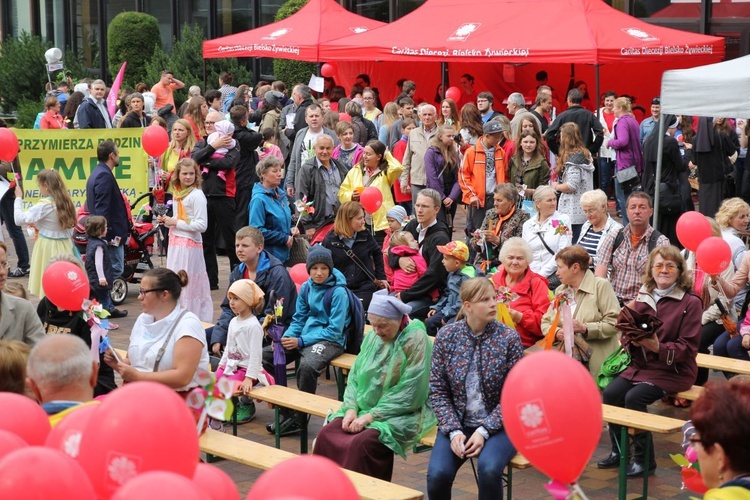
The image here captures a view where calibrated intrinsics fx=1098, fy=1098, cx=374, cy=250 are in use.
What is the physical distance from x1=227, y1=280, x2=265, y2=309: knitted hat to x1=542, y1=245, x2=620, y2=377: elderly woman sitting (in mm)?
2130

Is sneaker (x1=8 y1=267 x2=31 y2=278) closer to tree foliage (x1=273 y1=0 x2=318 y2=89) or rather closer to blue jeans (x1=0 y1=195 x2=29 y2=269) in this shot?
blue jeans (x1=0 y1=195 x2=29 y2=269)

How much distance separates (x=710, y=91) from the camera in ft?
34.5

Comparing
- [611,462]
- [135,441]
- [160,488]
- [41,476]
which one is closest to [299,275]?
[611,462]

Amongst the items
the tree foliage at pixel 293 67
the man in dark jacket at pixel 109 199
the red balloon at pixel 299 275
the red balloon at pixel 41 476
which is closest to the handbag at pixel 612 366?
the red balloon at pixel 299 275

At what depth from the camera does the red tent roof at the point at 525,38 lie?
50.7 feet

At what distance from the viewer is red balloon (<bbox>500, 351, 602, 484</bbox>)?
3.96m

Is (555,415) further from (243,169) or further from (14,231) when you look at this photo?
(14,231)

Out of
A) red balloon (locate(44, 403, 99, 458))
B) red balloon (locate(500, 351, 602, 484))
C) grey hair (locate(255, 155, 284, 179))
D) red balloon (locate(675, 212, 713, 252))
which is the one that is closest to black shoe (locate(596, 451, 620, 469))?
red balloon (locate(675, 212, 713, 252))

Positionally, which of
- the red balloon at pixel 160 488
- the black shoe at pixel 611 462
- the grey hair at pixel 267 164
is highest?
the red balloon at pixel 160 488

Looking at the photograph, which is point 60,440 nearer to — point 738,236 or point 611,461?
point 611,461

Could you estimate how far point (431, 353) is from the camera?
21.3ft

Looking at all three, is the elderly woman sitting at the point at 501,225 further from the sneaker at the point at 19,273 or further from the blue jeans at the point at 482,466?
the sneaker at the point at 19,273

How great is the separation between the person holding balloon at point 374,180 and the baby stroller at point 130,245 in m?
2.36

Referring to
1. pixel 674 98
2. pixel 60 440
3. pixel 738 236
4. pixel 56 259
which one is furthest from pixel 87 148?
pixel 60 440
